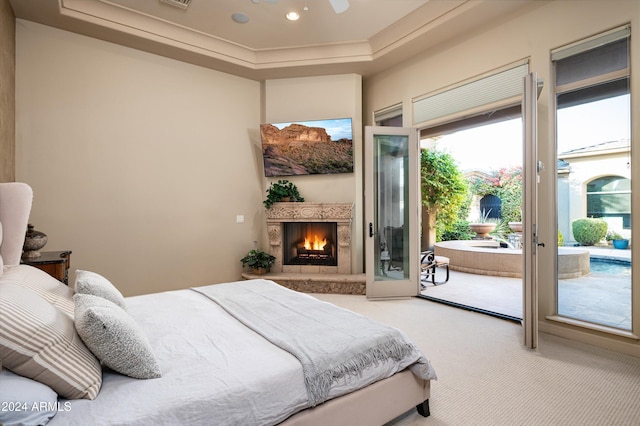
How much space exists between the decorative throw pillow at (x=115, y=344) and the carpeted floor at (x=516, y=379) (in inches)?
54.3

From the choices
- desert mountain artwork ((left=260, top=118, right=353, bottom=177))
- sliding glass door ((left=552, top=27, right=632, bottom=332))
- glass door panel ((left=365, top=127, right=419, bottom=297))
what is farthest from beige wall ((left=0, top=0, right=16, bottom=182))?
sliding glass door ((left=552, top=27, right=632, bottom=332))

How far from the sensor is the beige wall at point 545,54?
9.14 feet

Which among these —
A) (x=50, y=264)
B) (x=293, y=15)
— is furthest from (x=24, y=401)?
(x=293, y=15)

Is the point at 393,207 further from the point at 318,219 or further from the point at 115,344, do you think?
the point at 115,344

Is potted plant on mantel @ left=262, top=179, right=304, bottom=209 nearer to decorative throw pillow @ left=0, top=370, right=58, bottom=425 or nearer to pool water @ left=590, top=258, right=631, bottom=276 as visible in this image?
pool water @ left=590, top=258, right=631, bottom=276

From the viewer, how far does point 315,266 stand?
503 centimetres

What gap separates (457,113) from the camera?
4.04 m

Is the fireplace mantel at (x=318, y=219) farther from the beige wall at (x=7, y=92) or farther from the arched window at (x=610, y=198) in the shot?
the beige wall at (x=7, y=92)

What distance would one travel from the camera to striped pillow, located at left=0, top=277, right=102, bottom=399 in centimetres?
106

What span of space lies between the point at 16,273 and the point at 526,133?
3631mm

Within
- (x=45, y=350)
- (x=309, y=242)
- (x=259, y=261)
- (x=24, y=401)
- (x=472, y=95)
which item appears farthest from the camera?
(x=309, y=242)

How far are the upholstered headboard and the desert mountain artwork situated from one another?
10.1ft

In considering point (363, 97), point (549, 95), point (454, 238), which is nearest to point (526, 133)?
point (549, 95)

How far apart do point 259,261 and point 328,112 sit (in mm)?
2446
